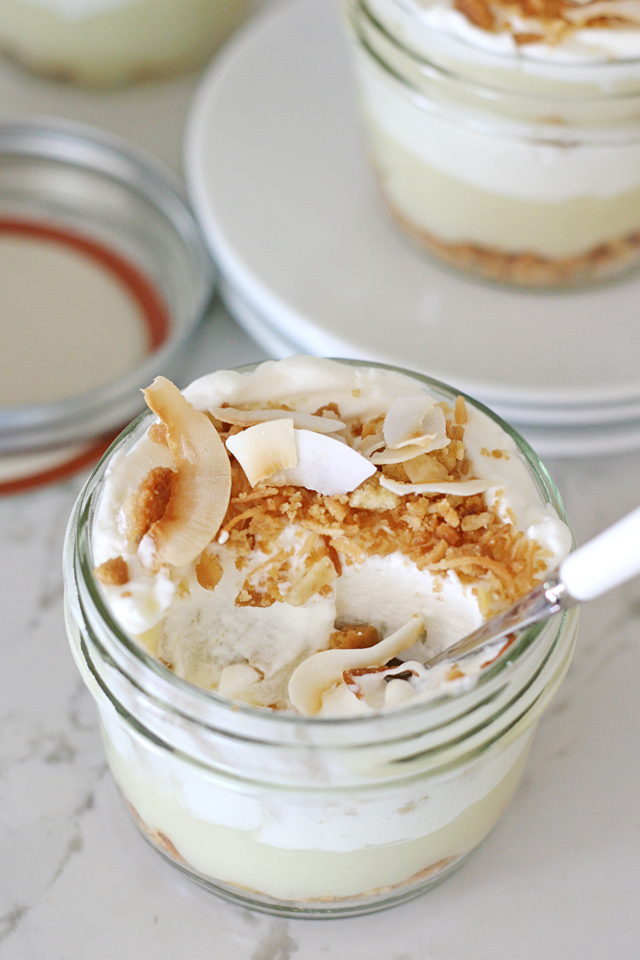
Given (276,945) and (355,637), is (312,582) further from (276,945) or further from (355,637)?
(276,945)

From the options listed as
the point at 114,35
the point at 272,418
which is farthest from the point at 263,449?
the point at 114,35

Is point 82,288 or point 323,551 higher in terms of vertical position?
point 323,551

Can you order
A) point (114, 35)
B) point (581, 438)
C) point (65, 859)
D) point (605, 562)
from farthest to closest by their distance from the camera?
point (114, 35), point (581, 438), point (65, 859), point (605, 562)

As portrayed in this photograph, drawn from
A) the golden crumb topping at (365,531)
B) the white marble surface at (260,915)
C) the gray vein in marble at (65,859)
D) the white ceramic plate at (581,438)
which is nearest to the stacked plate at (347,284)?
the white ceramic plate at (581,438)

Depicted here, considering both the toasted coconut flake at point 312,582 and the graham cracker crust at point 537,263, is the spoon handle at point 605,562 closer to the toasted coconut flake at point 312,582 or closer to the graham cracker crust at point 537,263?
the toasted coconut flake at point 312,582

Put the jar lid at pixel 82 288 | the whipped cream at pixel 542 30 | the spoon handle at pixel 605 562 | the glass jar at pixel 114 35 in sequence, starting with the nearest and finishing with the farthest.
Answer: the spoon handle at pixel 605 562 < the whipped cream at pixel 542 30 < the jar lid at pixel 82 288 < the glass jar at pixel 114 35

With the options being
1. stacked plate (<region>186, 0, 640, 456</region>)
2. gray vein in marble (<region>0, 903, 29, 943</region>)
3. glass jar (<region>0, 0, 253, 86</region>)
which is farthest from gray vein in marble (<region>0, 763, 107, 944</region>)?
glass jar (<region>0, 0, 253, 86</region>)
